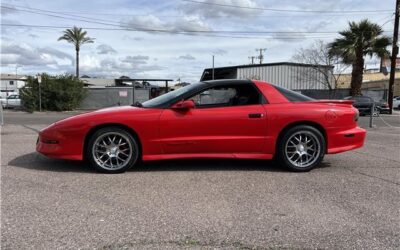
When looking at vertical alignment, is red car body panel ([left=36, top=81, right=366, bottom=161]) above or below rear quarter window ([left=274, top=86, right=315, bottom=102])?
below

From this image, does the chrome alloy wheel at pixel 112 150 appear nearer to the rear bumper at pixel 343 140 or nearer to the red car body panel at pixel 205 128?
the red car body panel at pixel 205 128

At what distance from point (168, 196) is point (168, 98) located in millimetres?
1916

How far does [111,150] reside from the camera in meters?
6.14

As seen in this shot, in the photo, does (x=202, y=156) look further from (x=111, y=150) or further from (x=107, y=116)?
(x=107, y=116)

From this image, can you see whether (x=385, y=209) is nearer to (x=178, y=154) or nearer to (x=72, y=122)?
(x=178, y=154)

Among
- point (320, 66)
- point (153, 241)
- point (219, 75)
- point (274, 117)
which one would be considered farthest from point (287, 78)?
point (153, 241)

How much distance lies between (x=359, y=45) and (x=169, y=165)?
95.3 feet

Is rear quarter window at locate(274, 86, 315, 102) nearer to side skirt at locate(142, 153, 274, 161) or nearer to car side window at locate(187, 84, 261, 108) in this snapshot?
car side window at locate(187, 84, 261, 108)

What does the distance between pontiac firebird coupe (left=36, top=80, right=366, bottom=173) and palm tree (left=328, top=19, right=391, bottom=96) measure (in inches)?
1087

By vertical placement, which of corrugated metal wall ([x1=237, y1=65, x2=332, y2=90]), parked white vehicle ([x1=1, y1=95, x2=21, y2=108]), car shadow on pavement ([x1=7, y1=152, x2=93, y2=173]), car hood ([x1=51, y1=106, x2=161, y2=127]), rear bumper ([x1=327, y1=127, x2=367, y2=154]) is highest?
corrugated metal wall ([x1=237, y1=65, x2=332, y2=90])

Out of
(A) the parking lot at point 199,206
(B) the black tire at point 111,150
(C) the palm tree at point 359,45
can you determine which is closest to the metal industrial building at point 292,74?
(C) the palm tree at point 359,45

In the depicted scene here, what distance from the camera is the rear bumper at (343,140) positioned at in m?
6.55

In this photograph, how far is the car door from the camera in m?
6.19

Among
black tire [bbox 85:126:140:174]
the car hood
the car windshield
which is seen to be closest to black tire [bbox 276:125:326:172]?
the car windshield
